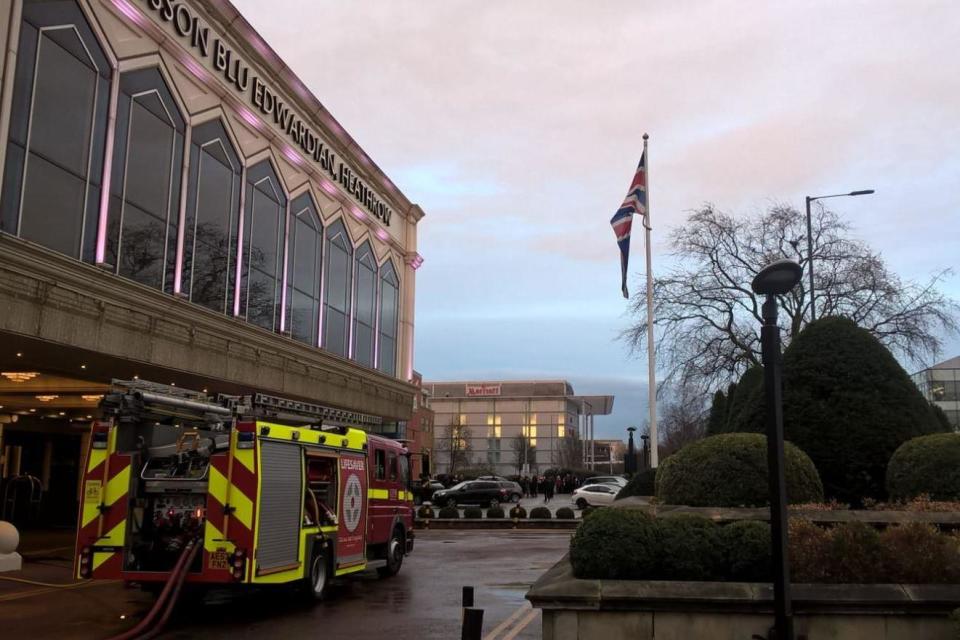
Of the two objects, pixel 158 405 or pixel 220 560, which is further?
pixel 158 405

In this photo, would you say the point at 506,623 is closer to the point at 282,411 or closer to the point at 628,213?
the point at 282,411

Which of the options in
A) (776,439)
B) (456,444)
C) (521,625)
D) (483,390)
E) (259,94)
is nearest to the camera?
(776,439)

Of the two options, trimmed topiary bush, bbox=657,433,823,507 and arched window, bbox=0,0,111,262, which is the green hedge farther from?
arched window, bbox=0,0,111,262

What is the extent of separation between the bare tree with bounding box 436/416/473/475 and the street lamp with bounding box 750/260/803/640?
388 feet

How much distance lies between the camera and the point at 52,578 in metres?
16.0

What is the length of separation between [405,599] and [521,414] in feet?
499

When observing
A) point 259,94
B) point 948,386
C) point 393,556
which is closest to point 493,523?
point 393,556

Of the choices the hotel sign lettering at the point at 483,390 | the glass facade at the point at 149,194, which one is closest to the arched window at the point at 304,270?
the glass facade at the point at 149,194

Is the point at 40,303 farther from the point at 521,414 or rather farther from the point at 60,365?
the point at 521,414

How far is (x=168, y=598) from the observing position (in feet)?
39.2

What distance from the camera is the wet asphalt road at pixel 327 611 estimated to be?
36.2 feet

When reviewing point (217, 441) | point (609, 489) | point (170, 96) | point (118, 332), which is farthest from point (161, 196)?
point (609, 489)

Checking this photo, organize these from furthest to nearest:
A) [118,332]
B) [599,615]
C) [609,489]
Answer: [609,489], [118,332], [599,615]

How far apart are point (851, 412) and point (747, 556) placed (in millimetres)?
6463
